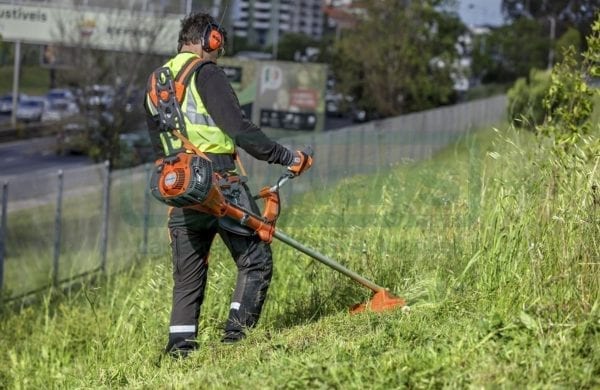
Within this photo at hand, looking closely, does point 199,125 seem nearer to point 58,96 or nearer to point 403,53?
point 403,53

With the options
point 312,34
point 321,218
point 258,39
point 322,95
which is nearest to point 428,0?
point 322,95

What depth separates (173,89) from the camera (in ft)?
21.2

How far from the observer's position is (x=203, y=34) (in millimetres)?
6570

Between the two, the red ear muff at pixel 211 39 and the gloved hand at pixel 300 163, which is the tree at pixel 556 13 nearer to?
the gloved hand at pixel 300 163

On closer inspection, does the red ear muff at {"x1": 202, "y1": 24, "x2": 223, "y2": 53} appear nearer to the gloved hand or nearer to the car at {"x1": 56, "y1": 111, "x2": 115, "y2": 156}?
the gloved hand

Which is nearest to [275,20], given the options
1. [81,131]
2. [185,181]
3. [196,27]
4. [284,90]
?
[81,131]

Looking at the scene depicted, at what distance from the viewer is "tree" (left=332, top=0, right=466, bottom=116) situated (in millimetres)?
42375

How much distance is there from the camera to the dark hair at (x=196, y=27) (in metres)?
6.59

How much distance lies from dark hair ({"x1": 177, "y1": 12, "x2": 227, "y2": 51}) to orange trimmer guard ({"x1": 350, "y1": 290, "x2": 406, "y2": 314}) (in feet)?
5.56

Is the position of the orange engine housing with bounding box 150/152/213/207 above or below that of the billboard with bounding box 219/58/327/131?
above

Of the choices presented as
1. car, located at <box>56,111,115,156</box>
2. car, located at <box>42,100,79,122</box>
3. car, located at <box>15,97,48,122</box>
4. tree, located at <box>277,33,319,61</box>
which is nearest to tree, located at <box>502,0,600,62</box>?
car, located at <box>56,111,115,156</box>

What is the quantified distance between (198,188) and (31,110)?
2032 inches

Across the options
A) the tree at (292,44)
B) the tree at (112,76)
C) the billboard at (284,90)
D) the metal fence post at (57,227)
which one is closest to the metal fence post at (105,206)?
the metal fence post at (57,227)

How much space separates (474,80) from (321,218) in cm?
4639
